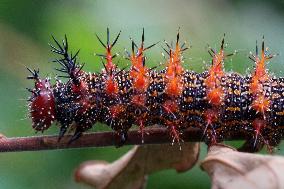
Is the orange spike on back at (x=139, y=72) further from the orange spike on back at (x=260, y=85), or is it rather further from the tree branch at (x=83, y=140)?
the orange spike on back at (x=260, y=85)

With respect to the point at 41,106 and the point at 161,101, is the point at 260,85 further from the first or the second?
the point at 41,106

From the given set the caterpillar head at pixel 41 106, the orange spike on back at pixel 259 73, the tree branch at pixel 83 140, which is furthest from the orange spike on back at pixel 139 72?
the orange spike on back at pixel 259 73

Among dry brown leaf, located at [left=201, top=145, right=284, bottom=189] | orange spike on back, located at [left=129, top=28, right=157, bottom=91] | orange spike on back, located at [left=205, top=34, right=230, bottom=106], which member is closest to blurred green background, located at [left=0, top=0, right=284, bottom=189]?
orange spike on back, located at [left=205, top=34, right=230, bottom=106]

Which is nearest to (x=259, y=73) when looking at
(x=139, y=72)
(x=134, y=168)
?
(x=139, y=72)

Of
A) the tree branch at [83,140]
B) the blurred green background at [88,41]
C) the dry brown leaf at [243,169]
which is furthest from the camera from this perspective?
the blurred green background at [88,41]

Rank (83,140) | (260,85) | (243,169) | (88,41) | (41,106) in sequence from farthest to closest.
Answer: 1. (88,41)
2. (260,85)
3. (41,106)
4. (83,140)
5. (243,169)

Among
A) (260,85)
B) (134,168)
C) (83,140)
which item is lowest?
(134,168)
